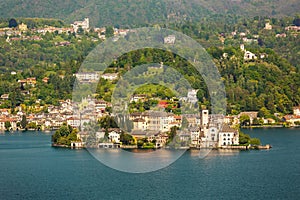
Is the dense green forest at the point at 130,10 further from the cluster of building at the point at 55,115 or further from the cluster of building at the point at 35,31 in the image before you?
the cluster of building at the point at 55,115

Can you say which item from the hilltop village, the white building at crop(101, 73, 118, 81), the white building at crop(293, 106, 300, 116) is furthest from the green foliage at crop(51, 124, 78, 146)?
the white building at crop(101, 73, 118, 81)

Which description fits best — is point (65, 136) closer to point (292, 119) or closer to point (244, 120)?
point (244, 120)

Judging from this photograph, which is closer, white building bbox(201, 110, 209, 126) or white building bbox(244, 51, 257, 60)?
white building bbox(201, 110, 209, 126)

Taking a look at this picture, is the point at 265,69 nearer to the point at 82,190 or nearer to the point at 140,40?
the point at 140,40

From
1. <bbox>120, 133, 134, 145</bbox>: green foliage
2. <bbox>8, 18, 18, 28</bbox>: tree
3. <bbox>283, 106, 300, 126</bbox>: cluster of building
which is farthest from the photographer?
<bbox>8, 18, 18, 28</bbox>: tree

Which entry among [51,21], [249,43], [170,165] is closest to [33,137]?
[170,165]

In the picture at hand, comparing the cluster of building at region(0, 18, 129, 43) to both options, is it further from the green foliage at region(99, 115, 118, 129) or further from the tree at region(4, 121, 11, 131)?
the green foliage at region(99, 115, 118, 129)

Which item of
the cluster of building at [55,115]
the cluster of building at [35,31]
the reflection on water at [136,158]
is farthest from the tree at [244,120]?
the cluster of building at [35,31]
